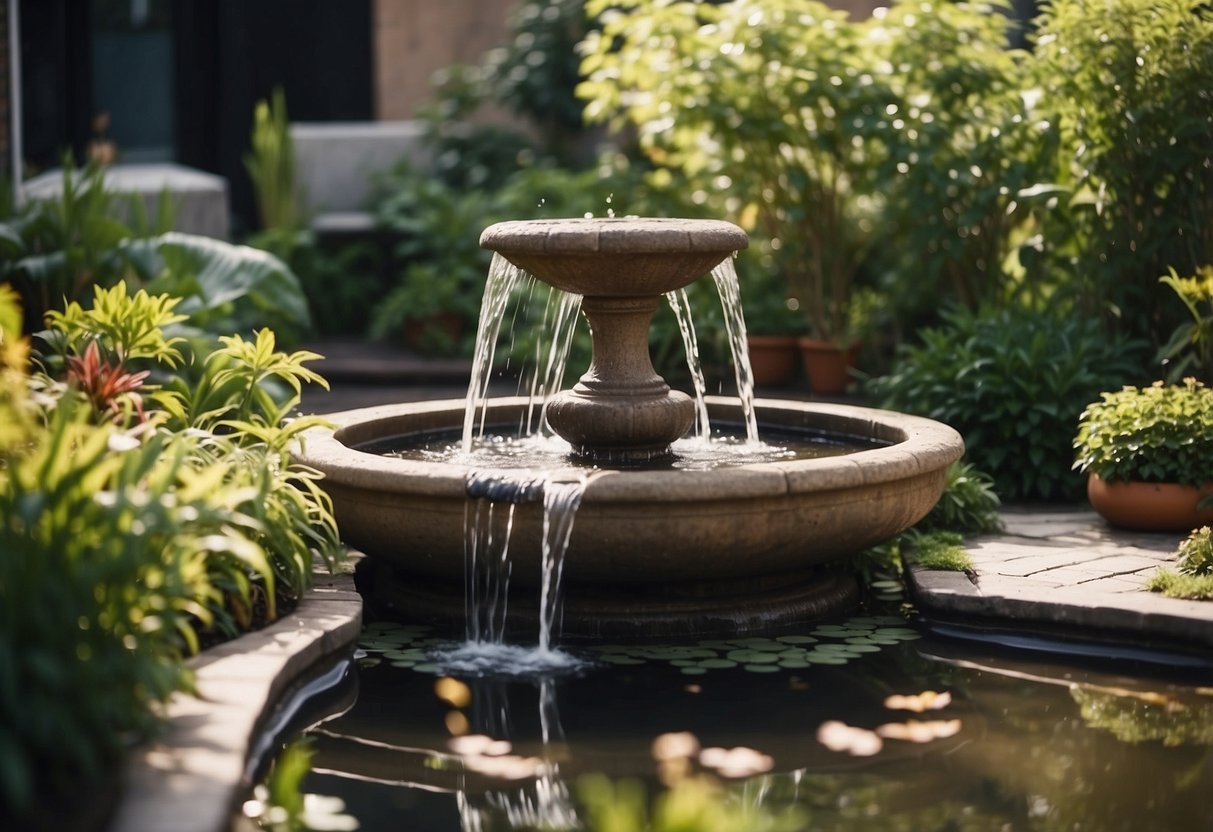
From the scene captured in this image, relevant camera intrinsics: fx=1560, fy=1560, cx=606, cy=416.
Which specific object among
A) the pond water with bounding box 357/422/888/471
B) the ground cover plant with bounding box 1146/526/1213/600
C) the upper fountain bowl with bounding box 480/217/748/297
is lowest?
the ground cover plant with bounding box 1146/526/1213/600

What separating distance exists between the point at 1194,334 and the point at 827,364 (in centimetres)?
321

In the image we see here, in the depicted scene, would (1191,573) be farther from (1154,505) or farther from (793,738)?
(793,738)

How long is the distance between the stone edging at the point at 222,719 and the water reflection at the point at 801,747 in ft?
0.77

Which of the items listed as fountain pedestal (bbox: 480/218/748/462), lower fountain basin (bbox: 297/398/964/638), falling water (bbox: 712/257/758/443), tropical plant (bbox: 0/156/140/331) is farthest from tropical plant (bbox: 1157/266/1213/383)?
tropical plant (bbox: 0/156/140/331)

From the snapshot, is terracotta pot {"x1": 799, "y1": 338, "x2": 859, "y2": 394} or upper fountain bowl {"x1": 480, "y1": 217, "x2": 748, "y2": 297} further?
terracotta pot {"x1": 799, "y1": 338, "x2": 859, "y2": 394}

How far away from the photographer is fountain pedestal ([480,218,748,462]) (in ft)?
18.7

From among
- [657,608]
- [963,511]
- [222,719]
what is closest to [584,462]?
[657,608]

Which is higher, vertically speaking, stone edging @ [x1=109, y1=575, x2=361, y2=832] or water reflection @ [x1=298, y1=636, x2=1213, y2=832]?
stone edging @ [x1=109, y1=575, x2=361, y2=832]

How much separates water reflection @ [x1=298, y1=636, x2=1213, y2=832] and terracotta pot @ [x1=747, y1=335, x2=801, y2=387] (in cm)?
523

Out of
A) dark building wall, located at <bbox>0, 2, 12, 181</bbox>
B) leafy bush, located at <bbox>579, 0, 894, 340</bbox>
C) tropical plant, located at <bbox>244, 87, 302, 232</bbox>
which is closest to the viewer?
leafy bush, located at <bbox>579, 0, 894, 340</bbox>

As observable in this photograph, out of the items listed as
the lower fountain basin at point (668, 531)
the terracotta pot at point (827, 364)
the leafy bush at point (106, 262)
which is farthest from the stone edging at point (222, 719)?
the terracotta pot at point (827, 364)

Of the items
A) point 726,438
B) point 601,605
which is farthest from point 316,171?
point 601,605

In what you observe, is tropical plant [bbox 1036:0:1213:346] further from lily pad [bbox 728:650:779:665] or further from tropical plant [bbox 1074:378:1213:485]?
lily pad [bbox 728:650:779:665]

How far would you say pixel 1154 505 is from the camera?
21.8 feet
